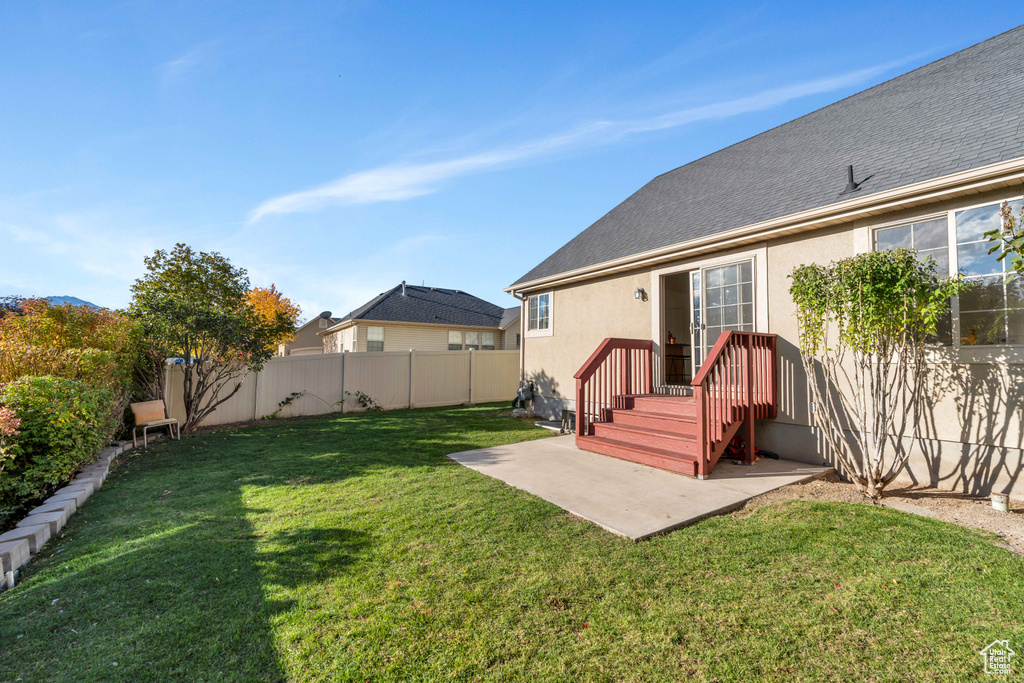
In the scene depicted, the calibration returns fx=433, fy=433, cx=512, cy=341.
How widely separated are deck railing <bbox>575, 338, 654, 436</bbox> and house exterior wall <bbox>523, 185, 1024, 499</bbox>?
0.49 m

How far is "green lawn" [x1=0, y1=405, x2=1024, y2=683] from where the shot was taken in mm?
1990

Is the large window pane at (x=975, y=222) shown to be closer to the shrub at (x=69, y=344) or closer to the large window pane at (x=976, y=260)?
the large window pane at (x=976, y=260)

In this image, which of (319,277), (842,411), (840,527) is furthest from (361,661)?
(319,277)

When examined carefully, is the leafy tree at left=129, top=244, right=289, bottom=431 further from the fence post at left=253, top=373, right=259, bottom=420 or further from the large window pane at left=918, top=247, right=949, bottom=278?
the large window pane at left=918, top=247, right=949, bottom=278

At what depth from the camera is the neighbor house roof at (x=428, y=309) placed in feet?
64.0

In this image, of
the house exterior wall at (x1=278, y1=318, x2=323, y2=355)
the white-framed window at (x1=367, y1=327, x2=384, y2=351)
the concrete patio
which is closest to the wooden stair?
the concrete patio

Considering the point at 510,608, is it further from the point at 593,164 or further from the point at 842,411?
the point at 593,164

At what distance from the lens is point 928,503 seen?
4078mm

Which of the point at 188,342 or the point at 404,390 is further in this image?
the point at 404,390

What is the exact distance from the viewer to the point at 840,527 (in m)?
3.49

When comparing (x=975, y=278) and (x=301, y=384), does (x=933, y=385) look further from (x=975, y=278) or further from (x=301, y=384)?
(x=301, y=384)

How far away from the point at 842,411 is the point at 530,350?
251 inches

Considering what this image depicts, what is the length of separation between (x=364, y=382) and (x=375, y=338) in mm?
7702

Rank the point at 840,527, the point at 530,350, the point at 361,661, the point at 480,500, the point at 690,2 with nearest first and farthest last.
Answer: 1. the point at 361,661
2. the point at 840,527
3. the point at 480,500
4. the point at 690,2
5. the point at 530,350
